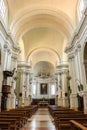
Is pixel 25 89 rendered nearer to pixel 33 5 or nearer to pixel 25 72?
pixel 25 72

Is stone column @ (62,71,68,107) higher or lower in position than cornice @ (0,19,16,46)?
lower

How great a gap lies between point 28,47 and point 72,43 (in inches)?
388

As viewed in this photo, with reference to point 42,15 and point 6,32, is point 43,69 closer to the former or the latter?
A: point 42,15

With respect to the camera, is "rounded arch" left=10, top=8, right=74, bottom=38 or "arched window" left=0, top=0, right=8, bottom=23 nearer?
"arched window" left=0, top=0, right=8, bottom=23

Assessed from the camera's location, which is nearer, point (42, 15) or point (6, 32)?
point (6, 32)

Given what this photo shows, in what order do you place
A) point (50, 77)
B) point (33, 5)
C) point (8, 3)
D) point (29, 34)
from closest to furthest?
point (8, 3)
point (33, 5)
point (29, 34)
point (50, 77)

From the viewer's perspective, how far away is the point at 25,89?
22781 mm

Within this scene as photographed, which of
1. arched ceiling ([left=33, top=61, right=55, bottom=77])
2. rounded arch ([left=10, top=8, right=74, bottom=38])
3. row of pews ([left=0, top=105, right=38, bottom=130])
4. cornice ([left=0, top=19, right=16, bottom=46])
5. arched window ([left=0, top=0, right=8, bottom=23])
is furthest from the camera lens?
arched ceiling ([left=33, top=61, right=55, bottom=77])

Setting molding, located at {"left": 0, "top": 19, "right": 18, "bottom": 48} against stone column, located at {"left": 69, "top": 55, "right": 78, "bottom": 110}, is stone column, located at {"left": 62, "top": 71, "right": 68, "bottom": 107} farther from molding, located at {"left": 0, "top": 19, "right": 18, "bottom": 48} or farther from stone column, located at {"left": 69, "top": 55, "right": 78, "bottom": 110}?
molding, located at {"left": 0, "top": 19, "right": 18, "bottom": 48}

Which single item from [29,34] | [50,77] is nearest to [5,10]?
[29,34]

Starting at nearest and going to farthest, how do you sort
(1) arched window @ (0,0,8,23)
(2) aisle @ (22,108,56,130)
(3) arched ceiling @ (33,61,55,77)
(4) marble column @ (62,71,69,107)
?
1. (2) aisle @ (22,108,56,130)
2. (1) arched window @ (0,0,8,23)
3. (4) marble column @ (62,71,69,107)
4. (3) arched ceiling @ (33,61,55,77)

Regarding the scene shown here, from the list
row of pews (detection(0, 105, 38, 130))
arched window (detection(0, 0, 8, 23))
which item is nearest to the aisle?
row of pews (detection(0, 105, 38, 130))

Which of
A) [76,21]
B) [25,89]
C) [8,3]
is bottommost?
[25,89]

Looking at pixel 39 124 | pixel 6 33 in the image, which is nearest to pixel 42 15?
pixel 6 33
